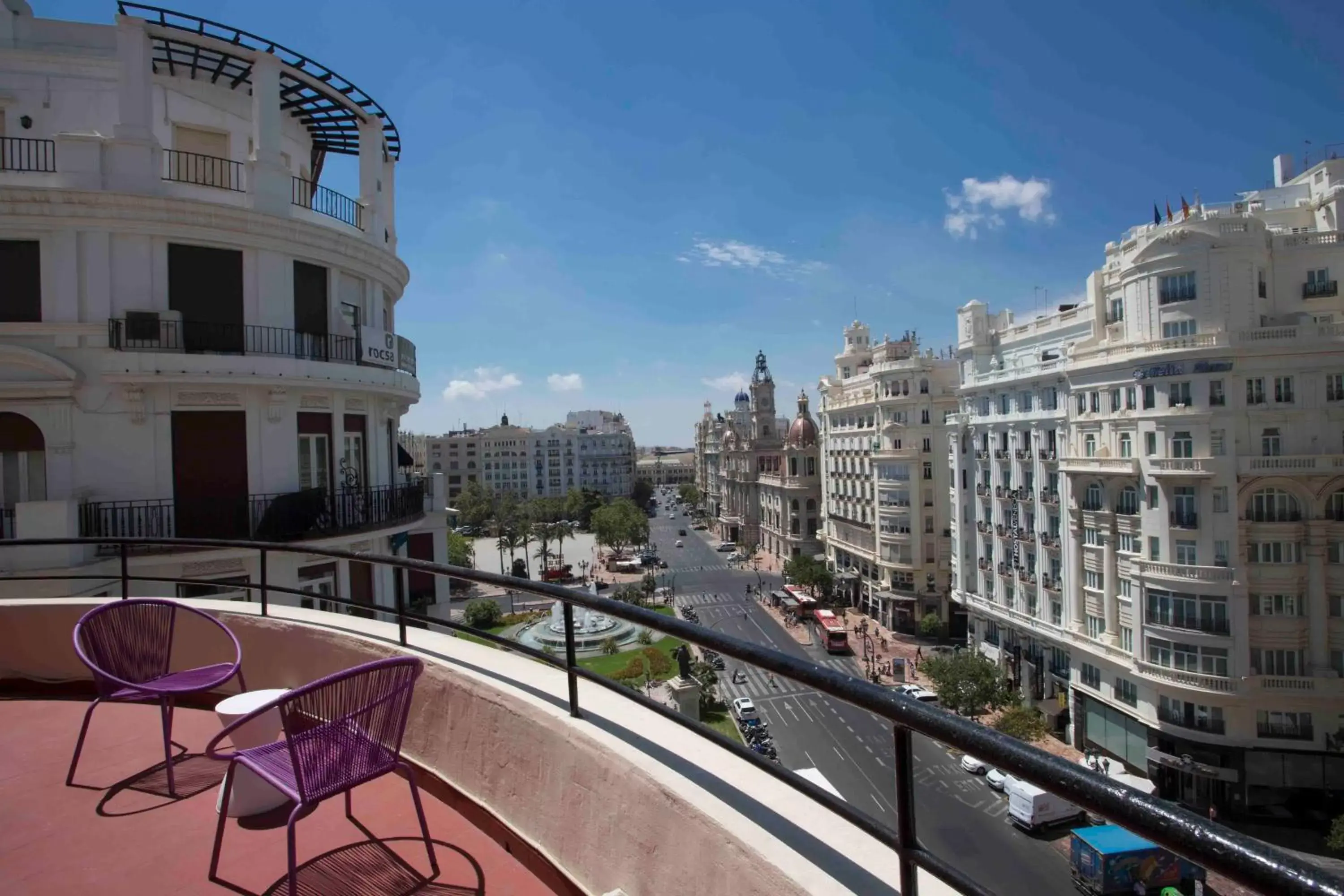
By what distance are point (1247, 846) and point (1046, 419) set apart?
32.8 meters

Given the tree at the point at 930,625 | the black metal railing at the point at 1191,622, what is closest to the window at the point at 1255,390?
the black metal railing at the point at 1191,622

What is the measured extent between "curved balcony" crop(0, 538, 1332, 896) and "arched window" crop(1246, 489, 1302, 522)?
88.6ft

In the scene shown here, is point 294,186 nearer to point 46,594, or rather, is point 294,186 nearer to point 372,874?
point 46,594

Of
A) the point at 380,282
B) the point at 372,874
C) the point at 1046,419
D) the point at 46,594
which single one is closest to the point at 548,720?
the point at 372,874

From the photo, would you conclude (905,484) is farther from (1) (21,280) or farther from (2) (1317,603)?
(1) (21,280)

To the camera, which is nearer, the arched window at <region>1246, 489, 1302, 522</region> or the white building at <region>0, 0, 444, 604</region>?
the white building at <region>0, 0, 444, 604</region>

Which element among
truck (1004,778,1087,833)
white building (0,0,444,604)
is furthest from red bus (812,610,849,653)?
white building (0,0,444,604)

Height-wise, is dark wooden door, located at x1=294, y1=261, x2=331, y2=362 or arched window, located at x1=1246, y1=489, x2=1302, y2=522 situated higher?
dark wooden door, located at x1=294, y1=261, x2=331, y2=362

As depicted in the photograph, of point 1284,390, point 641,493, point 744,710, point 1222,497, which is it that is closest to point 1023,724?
point 1222,497

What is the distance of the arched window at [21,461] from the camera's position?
425 inches

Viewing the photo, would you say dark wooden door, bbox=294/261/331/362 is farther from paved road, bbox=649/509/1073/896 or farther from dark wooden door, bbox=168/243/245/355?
paved road, bbox=649/509/1073/896

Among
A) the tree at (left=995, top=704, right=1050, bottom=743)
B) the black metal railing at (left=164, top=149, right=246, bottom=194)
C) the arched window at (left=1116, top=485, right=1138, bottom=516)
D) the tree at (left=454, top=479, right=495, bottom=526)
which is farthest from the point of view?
the tree at (left=454, top=479, right=495, bottom=526)

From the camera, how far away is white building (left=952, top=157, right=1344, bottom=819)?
22.6 m

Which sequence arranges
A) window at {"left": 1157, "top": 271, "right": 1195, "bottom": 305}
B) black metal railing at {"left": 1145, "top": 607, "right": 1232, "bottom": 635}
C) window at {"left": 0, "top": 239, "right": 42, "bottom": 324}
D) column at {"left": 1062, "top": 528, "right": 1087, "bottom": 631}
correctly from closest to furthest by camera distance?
window at {"left": 0, "top": 239, "right": 42, "bottom": 324} < black metal railing at {"left": 1145, "top": 607, "right": 1232, "bottom": 635} < window at {"left": 1157, "top": 271, "right": 1195, "bottom": 305} < column at {"left": 1062, "top": 528, "right": 1087, "bottom": 631}
